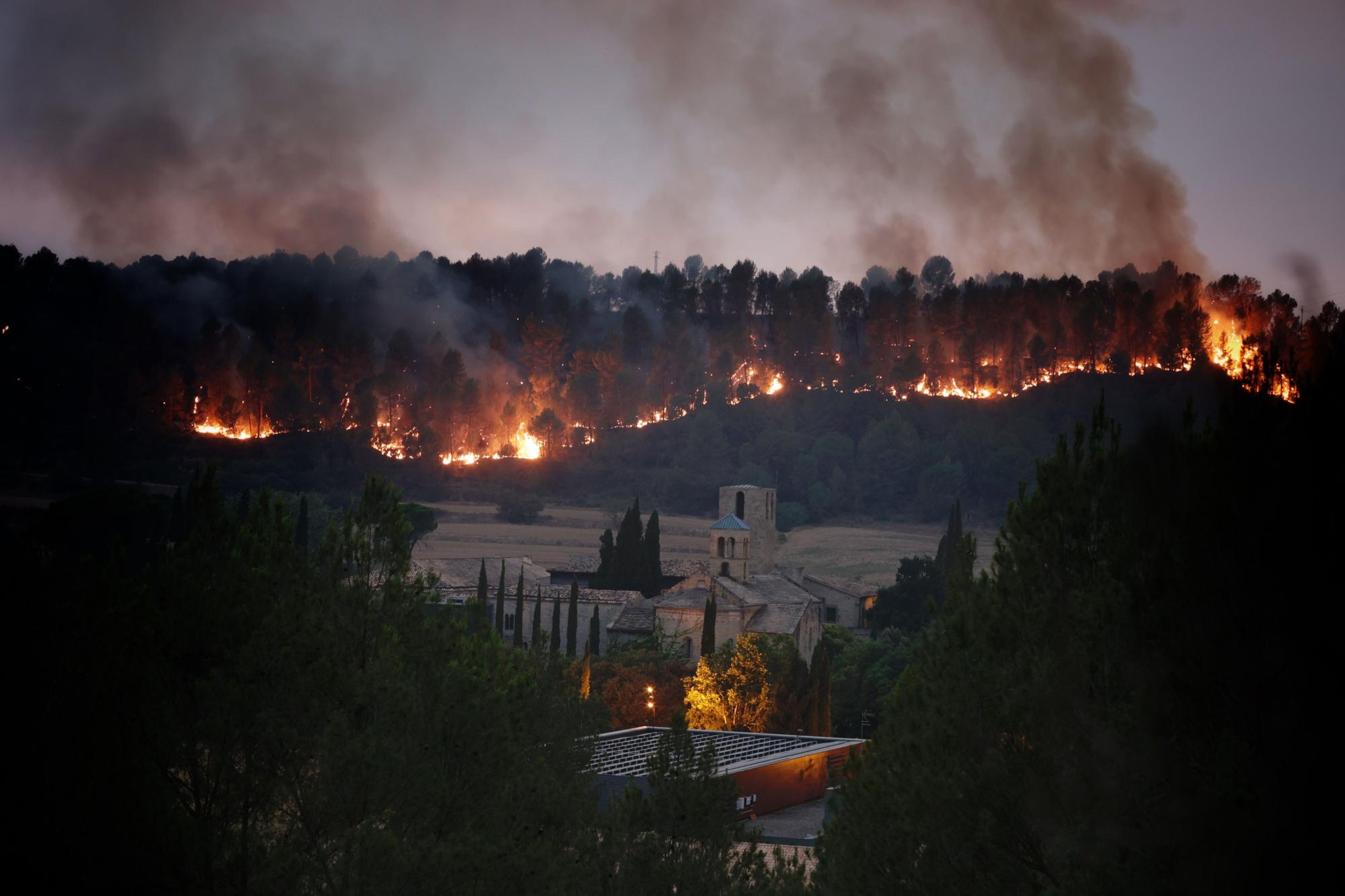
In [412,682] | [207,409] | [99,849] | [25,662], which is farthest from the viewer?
[207,409]

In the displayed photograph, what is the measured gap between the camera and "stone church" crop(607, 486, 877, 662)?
45688 millimetres

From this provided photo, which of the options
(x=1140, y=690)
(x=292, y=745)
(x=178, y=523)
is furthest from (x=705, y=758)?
(x=178, y=523)

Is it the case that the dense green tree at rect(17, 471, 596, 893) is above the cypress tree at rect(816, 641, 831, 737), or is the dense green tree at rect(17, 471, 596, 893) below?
above

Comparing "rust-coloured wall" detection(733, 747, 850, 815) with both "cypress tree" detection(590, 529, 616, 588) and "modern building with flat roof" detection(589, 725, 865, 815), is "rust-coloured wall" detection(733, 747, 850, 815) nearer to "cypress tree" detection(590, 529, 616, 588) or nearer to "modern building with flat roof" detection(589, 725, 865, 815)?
"modern building with flat roof" detection(589, 725, 865, 815)

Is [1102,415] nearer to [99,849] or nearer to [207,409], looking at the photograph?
[99,849]

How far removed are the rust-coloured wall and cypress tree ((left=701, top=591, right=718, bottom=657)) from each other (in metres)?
10.9

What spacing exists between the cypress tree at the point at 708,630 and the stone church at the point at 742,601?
1.52 metres

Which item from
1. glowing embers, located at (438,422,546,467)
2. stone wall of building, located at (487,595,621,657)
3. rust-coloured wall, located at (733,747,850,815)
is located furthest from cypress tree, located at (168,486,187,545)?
glowing embers, located at (438,422,546,467)

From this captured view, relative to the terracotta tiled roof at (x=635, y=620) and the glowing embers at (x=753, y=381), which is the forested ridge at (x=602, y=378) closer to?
the glowing embers at (x=753, y=381)

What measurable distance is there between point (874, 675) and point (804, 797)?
525 inches

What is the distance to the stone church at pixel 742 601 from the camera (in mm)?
45688

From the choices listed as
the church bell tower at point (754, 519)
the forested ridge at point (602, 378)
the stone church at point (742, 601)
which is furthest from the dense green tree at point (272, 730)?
the forested ridge at point (602, 378)

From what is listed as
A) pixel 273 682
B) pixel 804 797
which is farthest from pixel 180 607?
pixel 804 797

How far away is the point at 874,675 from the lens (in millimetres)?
41844
